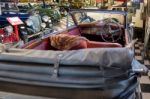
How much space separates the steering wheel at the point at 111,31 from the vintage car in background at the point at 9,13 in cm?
307

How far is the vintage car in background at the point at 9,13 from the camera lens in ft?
21.7

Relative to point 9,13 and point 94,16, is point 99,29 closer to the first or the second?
point 94,16

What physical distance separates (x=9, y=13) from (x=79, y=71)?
576 cm

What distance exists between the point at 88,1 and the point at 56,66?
35.4ft

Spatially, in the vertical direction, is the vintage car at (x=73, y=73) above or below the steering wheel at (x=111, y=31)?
above

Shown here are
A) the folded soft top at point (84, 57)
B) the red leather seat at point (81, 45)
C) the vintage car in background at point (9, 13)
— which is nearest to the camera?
the folded soft top at point (84, 57)

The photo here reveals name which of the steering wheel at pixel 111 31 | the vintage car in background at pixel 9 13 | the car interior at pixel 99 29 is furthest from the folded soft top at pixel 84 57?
the vintage car in background at pixel 9 13

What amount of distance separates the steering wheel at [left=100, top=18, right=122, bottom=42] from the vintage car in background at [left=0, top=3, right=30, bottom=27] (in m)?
3.07

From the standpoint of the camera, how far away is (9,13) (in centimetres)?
696

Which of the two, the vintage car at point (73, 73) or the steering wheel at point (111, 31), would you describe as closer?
the vintage car at point (73, 73)

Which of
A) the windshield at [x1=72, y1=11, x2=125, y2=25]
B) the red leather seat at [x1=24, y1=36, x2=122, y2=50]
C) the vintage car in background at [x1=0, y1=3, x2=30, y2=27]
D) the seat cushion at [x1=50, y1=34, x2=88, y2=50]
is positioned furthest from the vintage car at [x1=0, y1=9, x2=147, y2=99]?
the vintage car in background at [x1=0, y1=3, x2=30, y2=27]

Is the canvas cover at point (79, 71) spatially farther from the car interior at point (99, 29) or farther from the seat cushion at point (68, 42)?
the car interior at point (99, 29)

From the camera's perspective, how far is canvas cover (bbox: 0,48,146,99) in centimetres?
156

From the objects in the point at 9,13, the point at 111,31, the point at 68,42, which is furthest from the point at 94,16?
the point at 9,13
